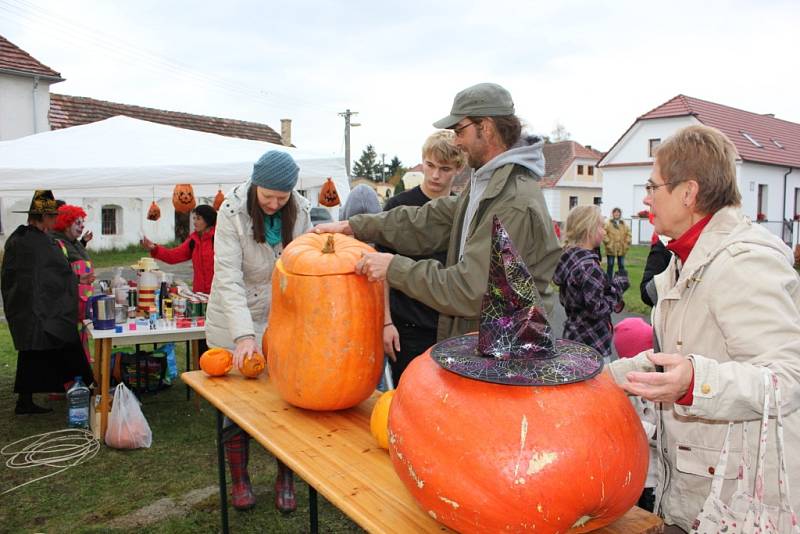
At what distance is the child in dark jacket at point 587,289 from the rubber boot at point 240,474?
225cm

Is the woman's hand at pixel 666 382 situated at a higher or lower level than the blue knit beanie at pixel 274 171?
lower

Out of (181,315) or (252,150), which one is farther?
(252,150)

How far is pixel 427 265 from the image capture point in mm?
2115

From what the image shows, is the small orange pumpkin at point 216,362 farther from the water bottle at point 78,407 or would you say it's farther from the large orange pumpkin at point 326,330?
the water bottle at point 78,407

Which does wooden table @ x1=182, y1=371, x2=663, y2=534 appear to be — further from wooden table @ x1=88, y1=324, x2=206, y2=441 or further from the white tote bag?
wooden table @ x1=88, y1=324, x2=206, y2=441

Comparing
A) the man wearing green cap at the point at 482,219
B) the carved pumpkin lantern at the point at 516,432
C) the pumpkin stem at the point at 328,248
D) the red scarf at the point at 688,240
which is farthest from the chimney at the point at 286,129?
the carved pumpkin lantern at the point at 516,432

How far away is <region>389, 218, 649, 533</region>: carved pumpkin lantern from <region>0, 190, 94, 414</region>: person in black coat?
458 cm

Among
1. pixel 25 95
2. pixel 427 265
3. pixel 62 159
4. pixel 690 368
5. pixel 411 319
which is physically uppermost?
pixel 25 95

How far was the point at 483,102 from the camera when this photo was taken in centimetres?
222

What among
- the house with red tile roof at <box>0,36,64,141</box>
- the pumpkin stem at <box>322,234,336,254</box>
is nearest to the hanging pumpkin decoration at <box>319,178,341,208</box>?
the pumpkin stem at <box>322,234,336,254</box>

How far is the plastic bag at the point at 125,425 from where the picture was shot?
15.2 ft

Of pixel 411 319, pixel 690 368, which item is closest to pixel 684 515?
pixel 690 368

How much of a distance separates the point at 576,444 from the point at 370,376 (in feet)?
3.85

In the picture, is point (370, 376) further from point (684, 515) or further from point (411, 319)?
point (684, 515)
